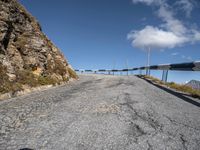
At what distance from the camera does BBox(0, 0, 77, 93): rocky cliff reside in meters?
10.7

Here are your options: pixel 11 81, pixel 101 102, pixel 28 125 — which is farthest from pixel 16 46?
pixel 28 125

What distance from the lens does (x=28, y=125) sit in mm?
5074

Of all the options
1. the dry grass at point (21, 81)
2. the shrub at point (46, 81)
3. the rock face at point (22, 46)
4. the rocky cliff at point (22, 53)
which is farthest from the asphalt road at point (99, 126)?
the shrub at point (46, 81)

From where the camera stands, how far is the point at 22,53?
12.6 metres

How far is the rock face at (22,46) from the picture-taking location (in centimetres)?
1148

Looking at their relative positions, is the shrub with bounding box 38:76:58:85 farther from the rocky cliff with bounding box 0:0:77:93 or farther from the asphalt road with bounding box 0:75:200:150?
the asphalt road with bounding box 0:75:200:150

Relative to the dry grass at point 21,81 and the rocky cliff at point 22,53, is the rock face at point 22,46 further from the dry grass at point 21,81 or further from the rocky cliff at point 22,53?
the dry grass at point 21,81

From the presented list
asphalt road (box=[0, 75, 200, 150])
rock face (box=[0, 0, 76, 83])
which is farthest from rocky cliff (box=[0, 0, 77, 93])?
asphalt road (box=[0, 75, 200, 150])

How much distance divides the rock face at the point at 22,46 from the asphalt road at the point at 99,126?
4746mm

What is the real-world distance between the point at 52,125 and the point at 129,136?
1.54 m

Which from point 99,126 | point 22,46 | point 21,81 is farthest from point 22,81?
point 99,126

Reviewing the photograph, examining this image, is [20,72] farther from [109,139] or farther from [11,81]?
[109,139]

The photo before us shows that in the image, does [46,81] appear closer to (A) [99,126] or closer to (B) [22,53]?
(B) [22,53]

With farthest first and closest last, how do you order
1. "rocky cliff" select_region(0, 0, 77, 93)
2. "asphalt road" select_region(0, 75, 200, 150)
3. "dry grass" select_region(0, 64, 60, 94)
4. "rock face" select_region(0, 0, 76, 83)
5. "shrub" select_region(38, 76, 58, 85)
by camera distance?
"shrub" select_region(38, 76, 58, 85) < "rock face" select_region(0, 0, 76, 83) < "rocky cliff" select_region(0, 0, 77, 93) < "dry grass" select_region(0, 64, 60, 94) < "asphalt road" select_region(0, 75, 200, 150)
